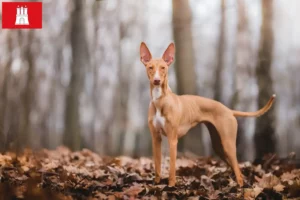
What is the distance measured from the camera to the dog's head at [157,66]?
3.01 m

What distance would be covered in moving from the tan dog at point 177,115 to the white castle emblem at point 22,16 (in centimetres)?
→ 101

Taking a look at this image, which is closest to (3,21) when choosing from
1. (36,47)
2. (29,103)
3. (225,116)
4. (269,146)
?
(36,47)

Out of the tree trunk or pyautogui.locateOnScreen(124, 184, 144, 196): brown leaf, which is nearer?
pyautogui.locateOnScreen(124, 184, 144, 196): brown leaf

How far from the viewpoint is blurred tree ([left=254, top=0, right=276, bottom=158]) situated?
3.55 meters

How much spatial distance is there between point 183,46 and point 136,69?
423mm

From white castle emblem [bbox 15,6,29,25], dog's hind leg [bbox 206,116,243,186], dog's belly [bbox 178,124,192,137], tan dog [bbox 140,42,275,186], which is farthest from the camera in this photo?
white castle emblem [bbox 15,6,29,25]

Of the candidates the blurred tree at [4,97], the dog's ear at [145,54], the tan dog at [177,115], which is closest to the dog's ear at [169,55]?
the tan dog at [177,115]

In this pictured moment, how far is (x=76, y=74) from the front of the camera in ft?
11.9

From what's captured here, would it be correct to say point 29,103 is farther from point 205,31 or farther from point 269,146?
point 269,146

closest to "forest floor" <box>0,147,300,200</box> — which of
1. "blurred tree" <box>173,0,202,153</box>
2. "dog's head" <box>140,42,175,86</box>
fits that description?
"blurred tree" <box>173,0,202,153</box>

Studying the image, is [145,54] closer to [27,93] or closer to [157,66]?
[157,66]

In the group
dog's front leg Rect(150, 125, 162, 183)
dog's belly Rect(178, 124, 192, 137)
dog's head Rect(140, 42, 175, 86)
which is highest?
dog's head Rect(140, 42, 175, 86)

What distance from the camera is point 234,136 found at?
10.9 ft

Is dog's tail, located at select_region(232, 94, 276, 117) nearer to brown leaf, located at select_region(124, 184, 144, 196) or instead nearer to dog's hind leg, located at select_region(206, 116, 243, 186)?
dog's hind leg, located at select_region(206, 116, 243, 186)
